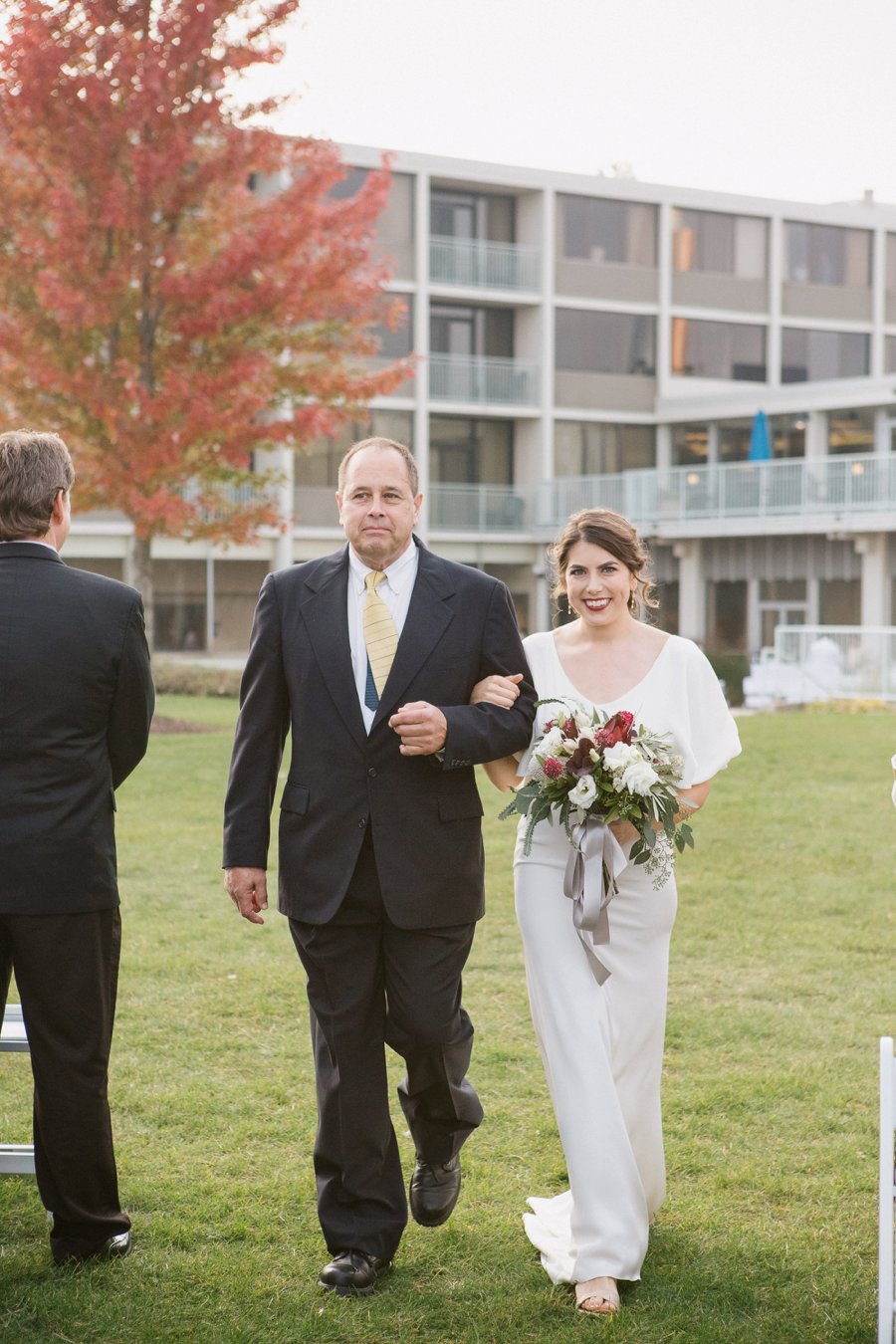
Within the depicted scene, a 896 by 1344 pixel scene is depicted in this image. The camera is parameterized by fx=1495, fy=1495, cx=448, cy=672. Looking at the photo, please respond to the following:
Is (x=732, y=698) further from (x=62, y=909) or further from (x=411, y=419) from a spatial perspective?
(x=62, y=909)

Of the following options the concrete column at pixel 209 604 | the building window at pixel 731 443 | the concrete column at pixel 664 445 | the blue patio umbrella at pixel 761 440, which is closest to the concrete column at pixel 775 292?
the building window at pixel 731 443

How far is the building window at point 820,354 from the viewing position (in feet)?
161

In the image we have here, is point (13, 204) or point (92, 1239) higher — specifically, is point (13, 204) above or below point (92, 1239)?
above

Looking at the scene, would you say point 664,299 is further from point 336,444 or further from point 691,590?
point 336,444

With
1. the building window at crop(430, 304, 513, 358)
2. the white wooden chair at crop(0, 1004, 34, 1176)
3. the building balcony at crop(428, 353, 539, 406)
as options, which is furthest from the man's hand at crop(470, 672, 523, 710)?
the building window at crop(430, 304, 513, 358)

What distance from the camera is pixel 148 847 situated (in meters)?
11.2

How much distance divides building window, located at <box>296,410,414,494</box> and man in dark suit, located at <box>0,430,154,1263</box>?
3856 centimetres

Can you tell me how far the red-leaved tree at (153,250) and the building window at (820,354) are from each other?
33.1m

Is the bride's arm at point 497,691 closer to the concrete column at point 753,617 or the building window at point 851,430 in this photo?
the concrete column at point 753,617

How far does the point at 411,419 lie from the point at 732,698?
18934 mm

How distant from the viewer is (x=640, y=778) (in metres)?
4.28

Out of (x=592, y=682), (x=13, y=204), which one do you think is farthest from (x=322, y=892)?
(x=13, y=204)

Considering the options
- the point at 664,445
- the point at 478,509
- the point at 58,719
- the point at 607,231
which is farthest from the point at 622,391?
the point at 58,719

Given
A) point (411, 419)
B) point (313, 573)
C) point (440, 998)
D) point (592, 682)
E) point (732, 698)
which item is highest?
point (411, 419)
